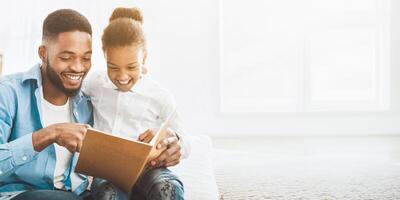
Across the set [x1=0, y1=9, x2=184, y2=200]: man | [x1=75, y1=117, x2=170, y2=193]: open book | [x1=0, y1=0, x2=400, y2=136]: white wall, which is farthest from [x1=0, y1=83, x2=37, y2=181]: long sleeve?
[x1=0, y1=0, x2=400, y2=136]: white wall

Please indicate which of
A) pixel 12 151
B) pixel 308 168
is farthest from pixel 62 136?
pixel 308 168

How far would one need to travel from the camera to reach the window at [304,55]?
5090 mm

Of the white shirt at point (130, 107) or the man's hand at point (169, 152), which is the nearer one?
the man's hand at point (169, 152)

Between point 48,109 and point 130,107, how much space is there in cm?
24

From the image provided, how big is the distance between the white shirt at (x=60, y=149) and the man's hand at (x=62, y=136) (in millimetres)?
157

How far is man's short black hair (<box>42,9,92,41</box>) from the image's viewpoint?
1319 millimetres

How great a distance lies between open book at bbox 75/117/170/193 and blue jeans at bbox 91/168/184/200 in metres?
0.03

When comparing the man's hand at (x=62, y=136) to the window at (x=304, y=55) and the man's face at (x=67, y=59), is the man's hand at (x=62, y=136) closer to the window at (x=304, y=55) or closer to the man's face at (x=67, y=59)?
the man's face at (x=67, y=59)

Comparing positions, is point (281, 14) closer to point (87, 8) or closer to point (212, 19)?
point (212, 19)

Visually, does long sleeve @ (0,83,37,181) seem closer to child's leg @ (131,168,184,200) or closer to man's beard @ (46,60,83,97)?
man's beard @ (46,60,83,97)

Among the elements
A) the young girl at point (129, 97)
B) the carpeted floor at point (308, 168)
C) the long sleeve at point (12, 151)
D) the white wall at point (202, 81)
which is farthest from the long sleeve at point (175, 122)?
the white wall at point (202, 81)

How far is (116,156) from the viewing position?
3.94 feet

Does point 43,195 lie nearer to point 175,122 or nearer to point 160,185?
point 160,185

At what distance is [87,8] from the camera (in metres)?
4.82
